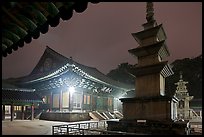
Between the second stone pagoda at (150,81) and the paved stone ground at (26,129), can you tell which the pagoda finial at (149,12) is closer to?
the second stone pagoda at (150,81)

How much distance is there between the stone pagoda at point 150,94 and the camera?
1470 cm

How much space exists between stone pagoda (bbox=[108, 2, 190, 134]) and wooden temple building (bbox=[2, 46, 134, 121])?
12.3m

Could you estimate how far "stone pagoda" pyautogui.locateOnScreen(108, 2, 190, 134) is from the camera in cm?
1470

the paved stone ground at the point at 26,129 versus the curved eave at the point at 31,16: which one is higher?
the curved eave at the point at 31,16

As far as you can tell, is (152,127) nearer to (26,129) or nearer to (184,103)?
(26,129)

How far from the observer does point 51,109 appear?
30.7 m

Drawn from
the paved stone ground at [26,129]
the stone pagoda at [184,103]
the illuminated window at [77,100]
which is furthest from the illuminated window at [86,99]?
the stone pagoda at [184,103]

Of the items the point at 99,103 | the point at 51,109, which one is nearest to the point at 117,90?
the point at 99,103

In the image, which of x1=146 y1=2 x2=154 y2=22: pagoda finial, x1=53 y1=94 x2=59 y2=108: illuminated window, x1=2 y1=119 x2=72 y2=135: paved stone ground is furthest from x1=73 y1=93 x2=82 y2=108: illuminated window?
x1=146 y1=2 x2=154 y2=22: pagoda finial

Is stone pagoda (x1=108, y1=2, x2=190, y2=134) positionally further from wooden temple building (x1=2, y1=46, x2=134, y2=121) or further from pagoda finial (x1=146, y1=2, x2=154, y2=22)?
wooden temple building (x1=2, y1=46, x2=134, y2=121)

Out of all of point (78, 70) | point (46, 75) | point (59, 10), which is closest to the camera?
point (59, 10)

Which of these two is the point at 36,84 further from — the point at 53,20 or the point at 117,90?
the point at 53,20

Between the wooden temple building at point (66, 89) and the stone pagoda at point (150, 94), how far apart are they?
12.3 metres

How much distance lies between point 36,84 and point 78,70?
8990 millimetres
